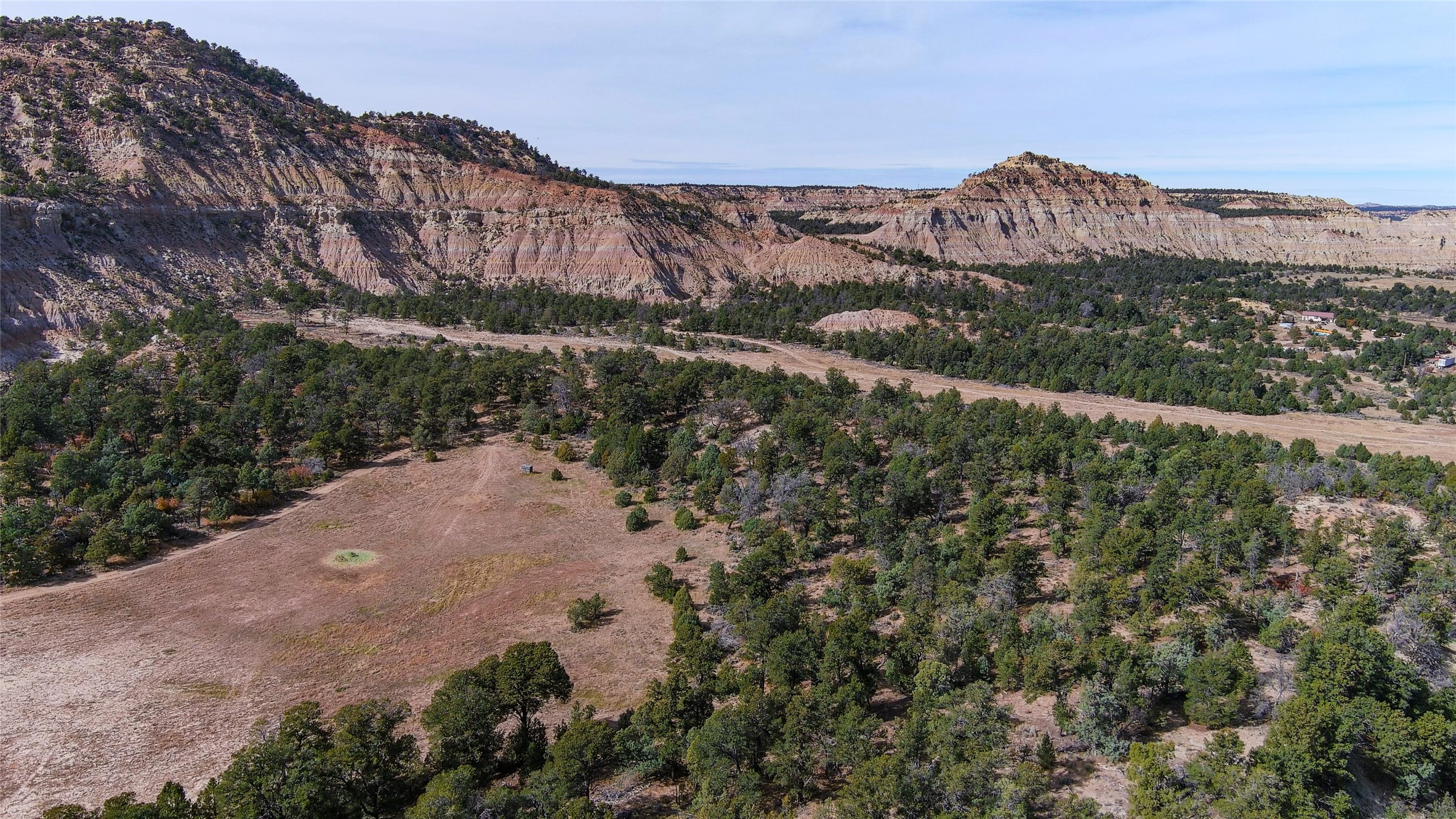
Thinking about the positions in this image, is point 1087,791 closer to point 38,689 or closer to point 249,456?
point 38,689

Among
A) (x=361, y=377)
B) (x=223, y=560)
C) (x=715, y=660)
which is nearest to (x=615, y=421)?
(x=361, y=377)

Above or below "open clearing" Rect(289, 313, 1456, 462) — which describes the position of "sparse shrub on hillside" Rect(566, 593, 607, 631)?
below

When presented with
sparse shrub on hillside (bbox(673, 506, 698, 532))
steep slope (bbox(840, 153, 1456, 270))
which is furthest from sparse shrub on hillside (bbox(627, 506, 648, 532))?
steep slope (bbox(840, 153, 1456, 270))

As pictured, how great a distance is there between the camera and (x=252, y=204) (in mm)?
94812

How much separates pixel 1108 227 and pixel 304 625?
18256 centimetres

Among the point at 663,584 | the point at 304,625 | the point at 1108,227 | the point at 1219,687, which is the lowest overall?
the point at 304,625

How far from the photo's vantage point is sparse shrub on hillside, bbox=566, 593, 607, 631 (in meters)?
33.4

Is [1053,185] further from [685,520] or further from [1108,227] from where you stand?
[685,520]

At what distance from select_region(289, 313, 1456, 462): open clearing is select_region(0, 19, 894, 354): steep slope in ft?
44.0

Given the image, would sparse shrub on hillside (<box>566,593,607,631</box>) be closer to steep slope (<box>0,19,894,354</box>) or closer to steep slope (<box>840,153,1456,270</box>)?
steep slope (<box>0,19,894,354</box>)

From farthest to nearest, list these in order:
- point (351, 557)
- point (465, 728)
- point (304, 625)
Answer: point (351, 557), point (304, 625), point (465, 728)

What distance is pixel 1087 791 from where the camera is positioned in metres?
21.6

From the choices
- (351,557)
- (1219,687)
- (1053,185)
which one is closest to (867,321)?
(351,557)

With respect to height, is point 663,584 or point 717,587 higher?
point 717,587
